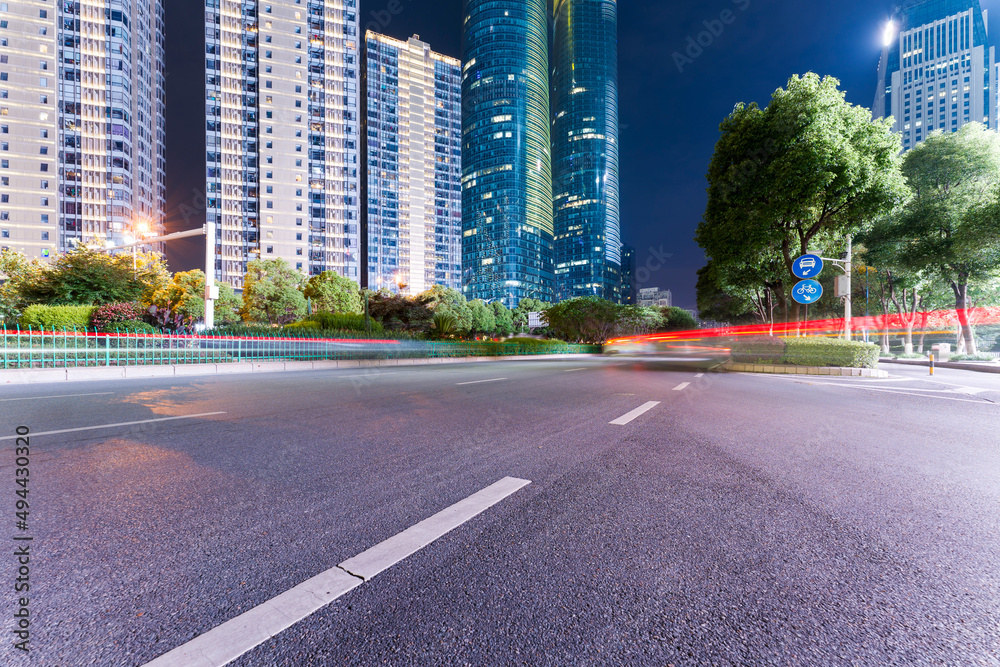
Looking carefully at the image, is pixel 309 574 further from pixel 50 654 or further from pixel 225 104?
pixel 225 104

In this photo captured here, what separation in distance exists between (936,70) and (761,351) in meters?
177

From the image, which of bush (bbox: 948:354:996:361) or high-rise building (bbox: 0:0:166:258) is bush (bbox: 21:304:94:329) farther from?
high-rise building (bbox: 0:0:166:258)

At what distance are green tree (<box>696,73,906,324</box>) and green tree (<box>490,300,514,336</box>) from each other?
214ft

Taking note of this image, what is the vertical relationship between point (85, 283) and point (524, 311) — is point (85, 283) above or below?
below

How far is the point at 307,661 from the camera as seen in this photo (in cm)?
135

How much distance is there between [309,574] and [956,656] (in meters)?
2.47

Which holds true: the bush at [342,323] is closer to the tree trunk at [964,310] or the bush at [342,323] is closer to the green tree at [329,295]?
the green tree at [329,295]

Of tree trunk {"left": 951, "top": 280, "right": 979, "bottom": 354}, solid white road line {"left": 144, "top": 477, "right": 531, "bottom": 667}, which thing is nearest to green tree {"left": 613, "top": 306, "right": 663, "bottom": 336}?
tree trunk {"left": 951, "top": 280, "right": 979, "bottom": 354}

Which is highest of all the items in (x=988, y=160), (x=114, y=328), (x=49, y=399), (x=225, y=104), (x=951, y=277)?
(x=225, y=104)

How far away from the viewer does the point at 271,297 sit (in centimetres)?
4781

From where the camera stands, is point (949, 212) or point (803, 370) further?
point (949, 212)

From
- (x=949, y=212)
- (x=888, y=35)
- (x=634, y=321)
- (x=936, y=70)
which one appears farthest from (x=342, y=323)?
(x=888, y=35)

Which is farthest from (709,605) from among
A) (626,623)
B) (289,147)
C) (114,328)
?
(289,147)

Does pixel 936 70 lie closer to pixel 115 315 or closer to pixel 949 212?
pixel 949 212
